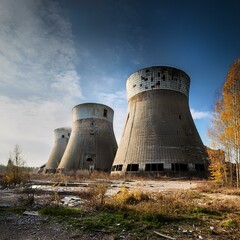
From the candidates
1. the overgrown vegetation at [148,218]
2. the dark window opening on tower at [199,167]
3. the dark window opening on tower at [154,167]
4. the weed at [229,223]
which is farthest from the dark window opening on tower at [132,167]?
the weed at [229,223]

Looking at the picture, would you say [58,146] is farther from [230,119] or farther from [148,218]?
[148,218]

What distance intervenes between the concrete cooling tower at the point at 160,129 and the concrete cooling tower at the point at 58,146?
79.9 ft

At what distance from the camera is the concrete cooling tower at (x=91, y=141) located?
3161cm

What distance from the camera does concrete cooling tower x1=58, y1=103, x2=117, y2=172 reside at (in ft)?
104

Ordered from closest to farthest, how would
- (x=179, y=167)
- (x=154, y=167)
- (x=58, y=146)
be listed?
(x=179, y=167) → (x=154, y=167) → (x=58, y=146)

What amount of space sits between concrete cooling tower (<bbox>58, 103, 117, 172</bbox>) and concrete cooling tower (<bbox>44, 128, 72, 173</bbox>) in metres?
12.8

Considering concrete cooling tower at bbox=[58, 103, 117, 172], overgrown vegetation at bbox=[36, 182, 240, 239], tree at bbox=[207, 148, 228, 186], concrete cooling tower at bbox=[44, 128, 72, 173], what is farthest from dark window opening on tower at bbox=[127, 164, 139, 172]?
concrete cooling tower at bbox=[44, 128, 72, 173]

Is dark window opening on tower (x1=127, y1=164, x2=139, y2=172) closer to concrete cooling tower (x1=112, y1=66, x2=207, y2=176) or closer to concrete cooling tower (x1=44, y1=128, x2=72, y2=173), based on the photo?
concrete cooling tower (x1=112, y1=66, x2=207, y2=176)

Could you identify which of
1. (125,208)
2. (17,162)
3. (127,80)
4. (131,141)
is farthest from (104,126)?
(125,208)

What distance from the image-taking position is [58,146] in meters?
47.3

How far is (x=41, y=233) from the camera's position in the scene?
4.51m

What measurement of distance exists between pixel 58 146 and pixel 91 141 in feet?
55.8

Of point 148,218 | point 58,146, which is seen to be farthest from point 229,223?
point 58,146

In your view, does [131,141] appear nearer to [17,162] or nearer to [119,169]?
[119,169]
